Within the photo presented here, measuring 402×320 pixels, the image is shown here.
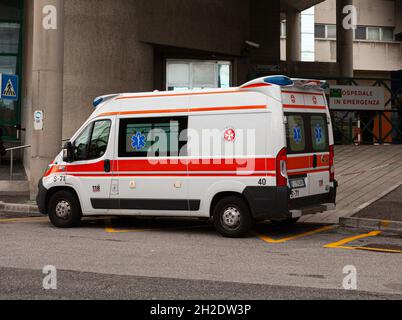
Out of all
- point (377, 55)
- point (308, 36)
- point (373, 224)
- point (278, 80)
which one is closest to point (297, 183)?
point (278, 80)

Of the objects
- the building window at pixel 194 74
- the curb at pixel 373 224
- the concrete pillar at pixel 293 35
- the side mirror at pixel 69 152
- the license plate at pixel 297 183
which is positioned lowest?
the curb at pixel 373 224

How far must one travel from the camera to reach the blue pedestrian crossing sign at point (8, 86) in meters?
17.1

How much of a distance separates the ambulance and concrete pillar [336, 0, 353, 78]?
29.4m

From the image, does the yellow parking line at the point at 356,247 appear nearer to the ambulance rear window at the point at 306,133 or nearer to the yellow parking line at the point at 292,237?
the yellow parking line at the point at 292,237

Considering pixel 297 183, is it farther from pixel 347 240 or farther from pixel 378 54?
pixel 378 54

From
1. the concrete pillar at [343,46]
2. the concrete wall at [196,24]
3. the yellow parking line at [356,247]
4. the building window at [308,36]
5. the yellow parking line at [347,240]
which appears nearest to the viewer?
the yellow parking line at [356,247]

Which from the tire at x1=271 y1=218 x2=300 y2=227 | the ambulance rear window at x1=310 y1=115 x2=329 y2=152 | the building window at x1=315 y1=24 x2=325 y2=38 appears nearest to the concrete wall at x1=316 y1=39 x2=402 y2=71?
the building window at x1=315 y1=24 x2=325 y2=38

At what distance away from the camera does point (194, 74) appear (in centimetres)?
2541

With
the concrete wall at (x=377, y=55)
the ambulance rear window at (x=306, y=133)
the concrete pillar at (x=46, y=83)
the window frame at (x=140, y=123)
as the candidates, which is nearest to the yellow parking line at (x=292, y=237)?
the ambulance rear window at (x=306, y=133)

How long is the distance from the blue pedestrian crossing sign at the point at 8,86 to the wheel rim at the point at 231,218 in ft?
30.5

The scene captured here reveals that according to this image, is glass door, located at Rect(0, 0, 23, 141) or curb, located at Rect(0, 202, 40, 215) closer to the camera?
curb, located at Rect(0, 202, 40, 215)

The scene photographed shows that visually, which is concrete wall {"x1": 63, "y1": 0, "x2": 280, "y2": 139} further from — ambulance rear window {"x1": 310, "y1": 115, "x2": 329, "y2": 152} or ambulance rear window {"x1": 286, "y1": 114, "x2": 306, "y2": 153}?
ambulance rear window {"x1": 286, "y1": 114, "x2": 306, "y2": 153}

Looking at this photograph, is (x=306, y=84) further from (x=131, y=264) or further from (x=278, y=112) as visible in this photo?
(x=131, y=264)

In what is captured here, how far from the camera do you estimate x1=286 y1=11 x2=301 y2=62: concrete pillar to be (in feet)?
162
